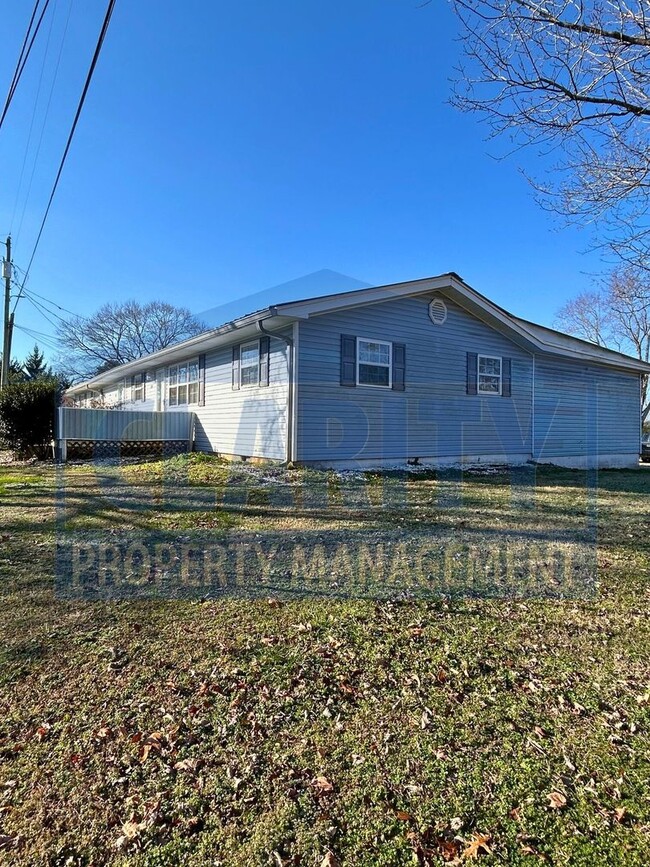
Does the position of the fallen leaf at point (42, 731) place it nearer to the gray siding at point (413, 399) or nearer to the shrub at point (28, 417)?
the gray siding at point (413, 399)

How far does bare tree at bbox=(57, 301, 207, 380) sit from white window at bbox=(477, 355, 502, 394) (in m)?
28.6

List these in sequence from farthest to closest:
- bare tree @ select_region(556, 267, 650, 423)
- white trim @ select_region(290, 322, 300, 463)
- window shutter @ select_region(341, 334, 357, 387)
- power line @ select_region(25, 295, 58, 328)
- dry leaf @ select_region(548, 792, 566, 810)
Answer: bare tree @ select_region(556, 267, 650, 423)
power line @ select_region(25, 295, 58, 328)
window shutter @ select_region(341, 334, 357, 387)
white trim @ select_region(290, 322, 300, 463)
dry leaf @ select_region(548, 792, 566, 810)

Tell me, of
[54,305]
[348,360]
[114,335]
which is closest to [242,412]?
[348,360]

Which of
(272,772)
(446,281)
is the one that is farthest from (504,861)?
(446,281)

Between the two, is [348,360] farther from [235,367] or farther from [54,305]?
[54,305]

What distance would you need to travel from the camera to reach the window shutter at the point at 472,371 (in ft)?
37.4

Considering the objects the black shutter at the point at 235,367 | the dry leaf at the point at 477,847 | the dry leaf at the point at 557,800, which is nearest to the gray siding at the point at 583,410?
the black shutter at the point at 235,367

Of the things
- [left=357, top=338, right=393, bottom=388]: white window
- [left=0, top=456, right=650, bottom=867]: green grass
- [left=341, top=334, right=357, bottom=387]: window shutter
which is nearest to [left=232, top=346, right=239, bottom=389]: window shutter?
[left=341, top=334, right=357, bottom=387]: window shutter

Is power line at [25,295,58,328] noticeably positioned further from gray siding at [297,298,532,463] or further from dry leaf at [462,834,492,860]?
dry leaf at [462,834,492,860]

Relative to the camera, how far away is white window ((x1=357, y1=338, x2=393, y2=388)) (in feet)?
31.6

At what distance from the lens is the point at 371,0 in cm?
529

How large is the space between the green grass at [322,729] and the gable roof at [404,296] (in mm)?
5869

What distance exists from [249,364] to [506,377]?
6.74m

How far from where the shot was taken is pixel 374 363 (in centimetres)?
981
